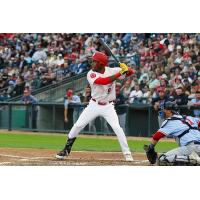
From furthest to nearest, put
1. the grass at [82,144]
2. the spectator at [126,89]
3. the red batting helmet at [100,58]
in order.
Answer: the spectator at [126,89] → the grass at [82,144] → the red batting helmet at [100,58]

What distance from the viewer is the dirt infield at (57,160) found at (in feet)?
35.3

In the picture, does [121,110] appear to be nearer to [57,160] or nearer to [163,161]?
[57,160]

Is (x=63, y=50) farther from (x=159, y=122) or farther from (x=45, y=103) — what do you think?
(x=159, y=122)

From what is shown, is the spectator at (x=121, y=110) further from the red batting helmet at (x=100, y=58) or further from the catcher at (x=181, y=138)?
the catcher at (x=181, y=138)

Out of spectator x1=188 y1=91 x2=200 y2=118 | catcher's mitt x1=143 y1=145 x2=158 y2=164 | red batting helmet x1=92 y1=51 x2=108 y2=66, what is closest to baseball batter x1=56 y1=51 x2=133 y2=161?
red batting helmet x1=92 y1=51 x2=108 y2=66

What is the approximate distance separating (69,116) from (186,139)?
35.2 ft

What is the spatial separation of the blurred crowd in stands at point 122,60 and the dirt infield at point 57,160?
6339 mm

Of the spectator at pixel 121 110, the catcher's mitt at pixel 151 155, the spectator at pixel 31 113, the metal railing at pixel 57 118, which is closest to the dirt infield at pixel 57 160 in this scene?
the catcher's mitt at pixel 151 155

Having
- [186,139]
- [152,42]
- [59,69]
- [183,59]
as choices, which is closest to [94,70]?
[186,139]

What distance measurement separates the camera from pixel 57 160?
11.3m

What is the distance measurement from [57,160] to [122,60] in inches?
457

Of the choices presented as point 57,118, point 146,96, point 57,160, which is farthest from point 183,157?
point 57,118

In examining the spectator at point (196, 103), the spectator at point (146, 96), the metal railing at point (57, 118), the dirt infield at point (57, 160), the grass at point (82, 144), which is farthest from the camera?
the spectator at point (146, 96)

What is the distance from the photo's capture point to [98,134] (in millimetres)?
20297
